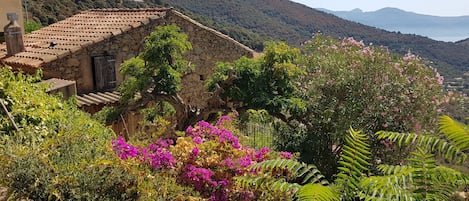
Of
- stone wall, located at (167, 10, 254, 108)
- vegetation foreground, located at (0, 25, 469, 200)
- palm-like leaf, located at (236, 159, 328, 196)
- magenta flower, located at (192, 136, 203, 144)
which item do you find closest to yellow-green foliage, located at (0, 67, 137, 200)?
vegetation foreground, located at (0, 25, 469, 200)

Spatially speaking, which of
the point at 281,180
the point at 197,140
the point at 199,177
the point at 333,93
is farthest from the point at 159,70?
the point at 281,180

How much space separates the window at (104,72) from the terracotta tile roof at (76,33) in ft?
1.71

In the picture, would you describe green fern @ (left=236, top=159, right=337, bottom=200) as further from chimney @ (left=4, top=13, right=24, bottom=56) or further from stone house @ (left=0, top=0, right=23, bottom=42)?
stone house @ (left=0, top=0, right=23, bottom=42)

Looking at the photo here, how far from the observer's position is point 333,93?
822cm

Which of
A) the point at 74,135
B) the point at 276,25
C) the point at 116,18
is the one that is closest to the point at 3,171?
the point at 74,135

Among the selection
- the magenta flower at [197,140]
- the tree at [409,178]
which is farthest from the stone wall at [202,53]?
the tree at [409,178]

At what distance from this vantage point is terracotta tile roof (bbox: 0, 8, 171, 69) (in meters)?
11.0

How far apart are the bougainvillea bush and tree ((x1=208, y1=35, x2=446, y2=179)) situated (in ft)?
13.2

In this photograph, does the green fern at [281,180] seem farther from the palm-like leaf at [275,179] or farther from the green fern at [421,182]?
the green fern at [421,182]

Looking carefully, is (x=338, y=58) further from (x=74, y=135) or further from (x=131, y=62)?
(x=74, y=135)

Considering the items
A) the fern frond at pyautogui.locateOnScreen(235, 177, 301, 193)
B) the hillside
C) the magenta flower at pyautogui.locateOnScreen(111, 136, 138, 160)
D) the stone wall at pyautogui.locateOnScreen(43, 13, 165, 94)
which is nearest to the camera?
the fern frond at pyautogui.locateOnScreen(235, 177, 301, 193)

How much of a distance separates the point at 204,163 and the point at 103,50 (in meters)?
8.40

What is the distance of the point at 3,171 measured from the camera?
306 cm

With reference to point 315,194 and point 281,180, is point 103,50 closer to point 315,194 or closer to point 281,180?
point 281,180
